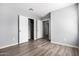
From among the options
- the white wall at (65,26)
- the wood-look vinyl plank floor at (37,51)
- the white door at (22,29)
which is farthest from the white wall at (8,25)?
the white wall at (65,26)

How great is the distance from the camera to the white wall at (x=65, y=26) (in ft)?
11.4

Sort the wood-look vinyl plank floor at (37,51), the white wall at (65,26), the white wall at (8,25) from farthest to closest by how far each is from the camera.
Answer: the white wall at (65,26), the white wall at (8,25), the wood-look vinyl plank floor at (37,51)

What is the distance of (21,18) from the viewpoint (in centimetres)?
422

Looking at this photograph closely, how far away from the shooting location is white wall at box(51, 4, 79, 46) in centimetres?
348

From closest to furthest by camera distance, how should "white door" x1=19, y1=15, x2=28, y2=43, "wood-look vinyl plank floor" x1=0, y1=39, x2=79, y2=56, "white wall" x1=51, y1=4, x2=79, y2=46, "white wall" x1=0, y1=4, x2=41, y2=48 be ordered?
"wood-look vinyl plank floor" x1=0, y1=39, x2=79, y2=56, "white wall" x1=0, y1=4, x2=41, y2=48, "white wall" x1=51, y1=4, x2=79, y2=46, "white door" x1=19, y1=15, x2=28, y2=43

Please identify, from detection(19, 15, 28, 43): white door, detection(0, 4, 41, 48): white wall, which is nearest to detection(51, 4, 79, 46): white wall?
detection(19, 15, 28, 43): white door

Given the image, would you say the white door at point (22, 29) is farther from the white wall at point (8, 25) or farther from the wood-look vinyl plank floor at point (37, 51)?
the wood-look vinyl plank floor at point (37, 51)

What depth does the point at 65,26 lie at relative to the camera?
3846 millimetres

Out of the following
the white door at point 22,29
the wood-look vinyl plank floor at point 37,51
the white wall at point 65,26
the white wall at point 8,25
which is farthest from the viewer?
the white door at point 22,29

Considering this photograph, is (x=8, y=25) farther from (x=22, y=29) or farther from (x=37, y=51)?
(x=37, y=51)

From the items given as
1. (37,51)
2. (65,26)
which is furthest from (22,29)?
(65,26)

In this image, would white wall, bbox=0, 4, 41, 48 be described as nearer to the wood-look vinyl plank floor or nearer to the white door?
the white door

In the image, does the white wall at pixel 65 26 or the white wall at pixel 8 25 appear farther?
the white wall at pixel 65 26

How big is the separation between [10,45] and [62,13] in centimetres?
366
